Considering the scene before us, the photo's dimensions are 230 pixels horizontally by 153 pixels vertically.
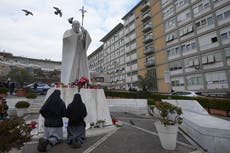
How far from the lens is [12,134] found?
3.19 meters

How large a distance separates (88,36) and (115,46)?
5149 centimetres

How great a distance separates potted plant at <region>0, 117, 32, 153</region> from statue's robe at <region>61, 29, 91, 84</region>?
609cm

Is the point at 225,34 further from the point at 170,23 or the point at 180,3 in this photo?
the point at 170,23

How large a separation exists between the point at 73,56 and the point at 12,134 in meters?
6.83

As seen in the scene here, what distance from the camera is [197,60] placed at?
3005 centimetres

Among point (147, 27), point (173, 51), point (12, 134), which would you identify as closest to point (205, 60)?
point (173, 51)

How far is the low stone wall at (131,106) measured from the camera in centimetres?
1669

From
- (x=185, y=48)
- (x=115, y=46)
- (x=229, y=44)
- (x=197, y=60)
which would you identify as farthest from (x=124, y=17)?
(x=229, y=44)

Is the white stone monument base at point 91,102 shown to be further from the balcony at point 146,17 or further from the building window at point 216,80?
the balcony at point 146,17

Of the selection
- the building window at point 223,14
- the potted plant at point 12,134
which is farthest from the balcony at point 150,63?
the potted plant at point 12,134

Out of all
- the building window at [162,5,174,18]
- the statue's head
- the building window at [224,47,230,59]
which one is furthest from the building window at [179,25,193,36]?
the statue's head

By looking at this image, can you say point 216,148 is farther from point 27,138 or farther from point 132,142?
point 27,138

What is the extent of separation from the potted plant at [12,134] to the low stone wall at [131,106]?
46.1ft

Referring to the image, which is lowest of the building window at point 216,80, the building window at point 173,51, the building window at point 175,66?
the building window at point 216,80
